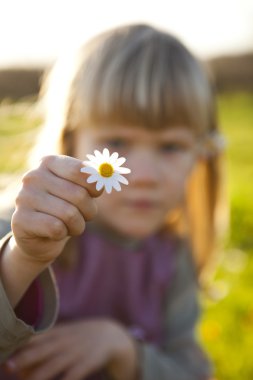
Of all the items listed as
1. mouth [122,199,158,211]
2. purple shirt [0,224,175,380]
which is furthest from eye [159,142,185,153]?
purple shirt [0,224,175,380]

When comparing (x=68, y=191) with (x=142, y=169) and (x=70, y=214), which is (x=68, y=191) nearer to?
(x=70, y=214)

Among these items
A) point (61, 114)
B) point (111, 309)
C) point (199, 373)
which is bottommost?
point (199, 373)

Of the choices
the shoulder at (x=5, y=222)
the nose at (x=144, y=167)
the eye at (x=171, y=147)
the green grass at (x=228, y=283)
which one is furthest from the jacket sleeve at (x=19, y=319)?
the green grass at (x=228, y=283)

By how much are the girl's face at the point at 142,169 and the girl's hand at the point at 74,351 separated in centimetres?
27

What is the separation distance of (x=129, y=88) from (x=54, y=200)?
0.78m

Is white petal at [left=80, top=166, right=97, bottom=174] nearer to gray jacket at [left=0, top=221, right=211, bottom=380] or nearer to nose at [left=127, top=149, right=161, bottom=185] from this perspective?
nose at [left=127, top=149, right=161, bottom=185]

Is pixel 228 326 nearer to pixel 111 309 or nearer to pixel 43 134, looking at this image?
pixel 111 309

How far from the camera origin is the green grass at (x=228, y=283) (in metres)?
1.85

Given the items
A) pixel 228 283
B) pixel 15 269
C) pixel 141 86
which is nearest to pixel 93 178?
pixel 15 269

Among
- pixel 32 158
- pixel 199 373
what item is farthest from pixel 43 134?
pixel 199 373

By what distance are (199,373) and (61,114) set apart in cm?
78

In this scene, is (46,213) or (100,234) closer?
(46,213)

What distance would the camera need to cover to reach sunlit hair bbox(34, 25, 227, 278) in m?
1.50

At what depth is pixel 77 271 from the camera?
64.6 inches
